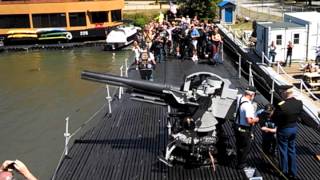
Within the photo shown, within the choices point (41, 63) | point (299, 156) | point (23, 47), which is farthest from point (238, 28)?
point (299, 156)

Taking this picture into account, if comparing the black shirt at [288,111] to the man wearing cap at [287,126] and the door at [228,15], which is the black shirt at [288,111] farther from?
the door at [228,15]

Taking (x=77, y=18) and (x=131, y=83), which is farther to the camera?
(x=77, y=18)

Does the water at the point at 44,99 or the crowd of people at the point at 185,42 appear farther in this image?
the crowd of people at the point at 185,42

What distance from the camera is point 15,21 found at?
135 feet

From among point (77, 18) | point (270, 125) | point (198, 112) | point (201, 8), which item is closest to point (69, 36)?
point (77, 18)

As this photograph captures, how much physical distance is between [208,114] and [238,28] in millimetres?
28788

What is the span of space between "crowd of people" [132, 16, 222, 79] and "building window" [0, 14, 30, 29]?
22817mm

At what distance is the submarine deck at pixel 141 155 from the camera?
8492mm

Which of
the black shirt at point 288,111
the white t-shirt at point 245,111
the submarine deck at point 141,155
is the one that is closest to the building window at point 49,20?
the submarine deck at point 141,155

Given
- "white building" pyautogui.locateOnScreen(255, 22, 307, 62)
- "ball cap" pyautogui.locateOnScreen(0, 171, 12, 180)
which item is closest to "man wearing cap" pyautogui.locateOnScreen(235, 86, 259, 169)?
"ball cap" pyautogui.locateOnScreen(0, 171, 12, 180)

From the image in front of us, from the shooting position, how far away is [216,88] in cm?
838

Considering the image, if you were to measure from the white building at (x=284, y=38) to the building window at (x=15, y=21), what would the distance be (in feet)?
82.6

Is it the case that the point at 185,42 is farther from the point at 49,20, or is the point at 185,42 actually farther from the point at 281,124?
the point at 49,20

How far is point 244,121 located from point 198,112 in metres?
0.82
